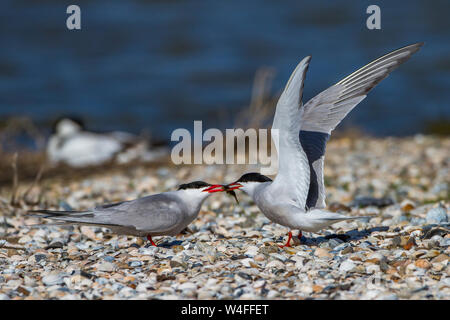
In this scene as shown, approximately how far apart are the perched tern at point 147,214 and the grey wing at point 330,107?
2.05ft

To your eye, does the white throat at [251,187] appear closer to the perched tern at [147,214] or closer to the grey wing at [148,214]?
the perched tern at [147,214]

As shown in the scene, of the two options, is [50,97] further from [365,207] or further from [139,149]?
[365,207]

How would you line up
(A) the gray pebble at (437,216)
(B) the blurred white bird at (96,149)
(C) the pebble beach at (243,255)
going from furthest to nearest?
(B) the blurred white bird at (96,149) < (A) the gray pebble at (437,216) < (C) the pebble beach at (243,255)

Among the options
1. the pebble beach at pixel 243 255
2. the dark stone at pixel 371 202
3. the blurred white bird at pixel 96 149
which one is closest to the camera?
the pebble beach at pixel 243 255

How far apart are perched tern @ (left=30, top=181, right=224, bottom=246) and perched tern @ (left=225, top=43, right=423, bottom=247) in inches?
14.3

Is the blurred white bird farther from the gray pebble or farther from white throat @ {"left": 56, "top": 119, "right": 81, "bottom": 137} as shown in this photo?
the gray pebble

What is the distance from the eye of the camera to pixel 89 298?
329 centimetres

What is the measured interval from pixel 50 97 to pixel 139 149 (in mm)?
6390

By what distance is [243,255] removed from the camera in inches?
155

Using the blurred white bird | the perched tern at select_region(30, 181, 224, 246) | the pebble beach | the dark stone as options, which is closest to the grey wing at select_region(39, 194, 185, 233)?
the perched tern at select_region(30, 181, 224, 246)

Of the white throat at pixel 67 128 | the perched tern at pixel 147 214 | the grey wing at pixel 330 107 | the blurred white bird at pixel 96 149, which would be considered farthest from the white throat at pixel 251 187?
the white throat at pixel 67 128

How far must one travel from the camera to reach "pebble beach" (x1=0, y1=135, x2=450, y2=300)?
333 centimetres

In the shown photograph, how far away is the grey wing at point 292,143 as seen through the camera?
142 inches
